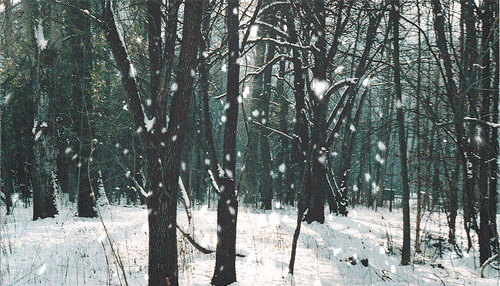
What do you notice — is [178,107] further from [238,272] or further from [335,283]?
[335,283]

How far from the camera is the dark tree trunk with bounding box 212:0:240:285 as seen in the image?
14.8 feet

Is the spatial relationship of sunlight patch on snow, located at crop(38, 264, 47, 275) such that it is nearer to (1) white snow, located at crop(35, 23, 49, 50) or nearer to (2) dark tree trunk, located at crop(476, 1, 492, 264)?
(1) white snow, located at crop(35, 23, 49, 50)

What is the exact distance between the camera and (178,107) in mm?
3969

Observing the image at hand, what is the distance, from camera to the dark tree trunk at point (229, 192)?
4.50 metres

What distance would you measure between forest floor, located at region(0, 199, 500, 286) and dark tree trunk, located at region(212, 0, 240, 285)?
43 centimetres

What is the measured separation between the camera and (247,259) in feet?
19.9

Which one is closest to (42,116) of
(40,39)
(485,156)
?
(40,39)

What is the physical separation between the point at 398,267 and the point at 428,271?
1.86 feet

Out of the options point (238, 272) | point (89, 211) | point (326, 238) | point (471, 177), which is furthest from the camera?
point (89, 211)

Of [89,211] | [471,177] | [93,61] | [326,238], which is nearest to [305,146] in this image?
[326,238]

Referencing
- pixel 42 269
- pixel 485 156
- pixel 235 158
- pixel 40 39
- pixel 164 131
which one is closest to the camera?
pixel 164 131

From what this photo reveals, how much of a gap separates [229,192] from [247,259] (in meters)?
2.20

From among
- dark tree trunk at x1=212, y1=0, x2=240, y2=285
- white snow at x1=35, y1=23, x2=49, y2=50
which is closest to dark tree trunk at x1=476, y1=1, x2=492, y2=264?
dark tree trunk at x1=212, y1=0, x2=240, y2=285

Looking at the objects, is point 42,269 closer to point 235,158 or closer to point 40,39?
point 235,158
